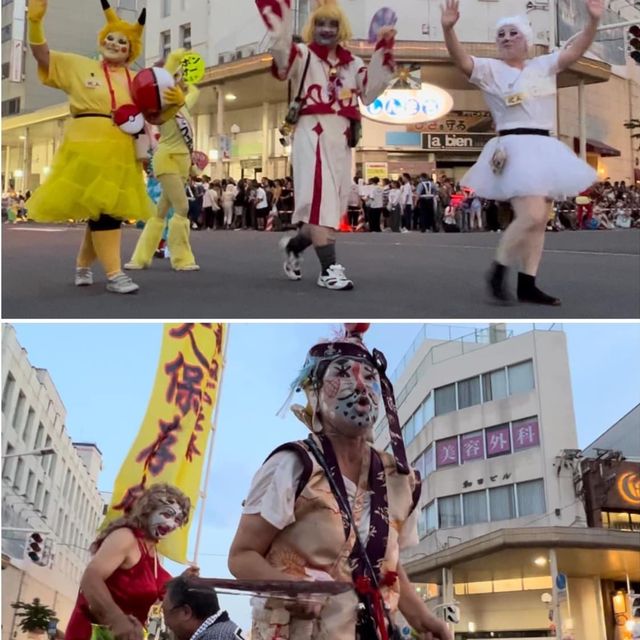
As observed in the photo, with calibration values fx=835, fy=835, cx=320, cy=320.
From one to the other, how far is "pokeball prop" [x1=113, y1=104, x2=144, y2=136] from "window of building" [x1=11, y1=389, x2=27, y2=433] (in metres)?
20.8

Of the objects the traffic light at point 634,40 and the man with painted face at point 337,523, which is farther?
the traffic light at point 634,40

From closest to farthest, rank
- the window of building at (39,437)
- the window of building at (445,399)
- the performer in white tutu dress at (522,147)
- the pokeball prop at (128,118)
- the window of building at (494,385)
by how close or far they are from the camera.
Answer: the performer in white tutu dress at (522,147), the pokeball prop at (128,118), the window of building at (39,437), the window of building at (494,385), the window of building at (445,399)

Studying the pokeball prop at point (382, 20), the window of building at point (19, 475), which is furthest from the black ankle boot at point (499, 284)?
the window of building at point (19, 475)

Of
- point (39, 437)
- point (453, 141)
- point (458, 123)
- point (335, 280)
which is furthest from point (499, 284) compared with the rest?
point (458, 123)

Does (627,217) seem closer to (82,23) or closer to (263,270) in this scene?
(82,23)

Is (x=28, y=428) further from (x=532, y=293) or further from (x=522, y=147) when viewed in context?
(x=522, y=147)

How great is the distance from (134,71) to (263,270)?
6.69 feet

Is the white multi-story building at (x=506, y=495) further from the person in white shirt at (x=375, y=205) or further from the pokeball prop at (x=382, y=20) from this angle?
the pokeball prop at (x=382, y=20)

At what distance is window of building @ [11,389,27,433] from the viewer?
24281mm

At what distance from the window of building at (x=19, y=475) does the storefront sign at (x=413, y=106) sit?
1496cm

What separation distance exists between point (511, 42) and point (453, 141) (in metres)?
24.7

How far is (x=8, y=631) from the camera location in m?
17.2

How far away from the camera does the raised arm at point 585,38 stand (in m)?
4.93

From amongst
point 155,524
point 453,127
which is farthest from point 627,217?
point 155,524
